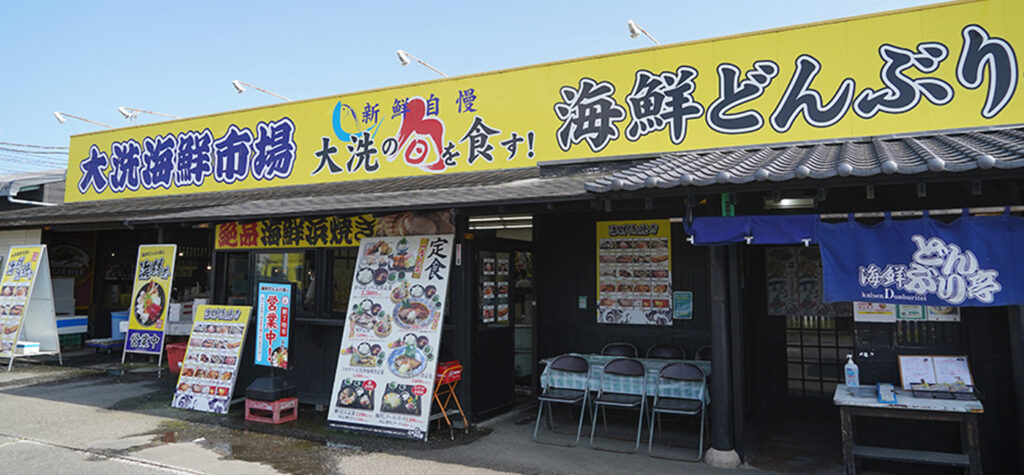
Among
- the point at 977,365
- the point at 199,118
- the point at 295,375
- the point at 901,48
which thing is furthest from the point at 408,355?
the point at 199,118

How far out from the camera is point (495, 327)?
27.0 feet

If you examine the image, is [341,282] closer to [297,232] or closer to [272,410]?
[297,232]

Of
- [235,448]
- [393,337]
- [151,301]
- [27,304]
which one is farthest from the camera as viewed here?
[27,304]

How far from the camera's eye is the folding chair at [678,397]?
251 inches

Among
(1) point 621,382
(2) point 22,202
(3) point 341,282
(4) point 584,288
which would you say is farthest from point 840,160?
(2) point 22,202

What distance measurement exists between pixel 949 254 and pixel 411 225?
571 cm

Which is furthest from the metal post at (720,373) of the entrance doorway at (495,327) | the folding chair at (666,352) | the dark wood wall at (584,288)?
the entrance doorway at (495,327)

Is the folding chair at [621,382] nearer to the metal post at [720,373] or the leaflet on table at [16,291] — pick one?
the metal post at [720,373]

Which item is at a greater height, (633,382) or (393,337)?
(393,337)

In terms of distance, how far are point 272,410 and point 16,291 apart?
26.0ft

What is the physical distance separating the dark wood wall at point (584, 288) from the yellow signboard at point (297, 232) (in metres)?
2.59

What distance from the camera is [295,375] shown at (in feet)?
29.0

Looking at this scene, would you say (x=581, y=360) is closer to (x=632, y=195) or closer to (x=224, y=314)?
(x=632, y=195)

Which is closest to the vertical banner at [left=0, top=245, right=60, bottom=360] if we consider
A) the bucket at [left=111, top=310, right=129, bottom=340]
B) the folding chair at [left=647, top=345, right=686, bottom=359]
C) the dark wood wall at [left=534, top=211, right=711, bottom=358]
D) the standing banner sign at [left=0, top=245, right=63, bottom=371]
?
the standing banner sign at [left=0, top=245, right=63, bottom=371]
